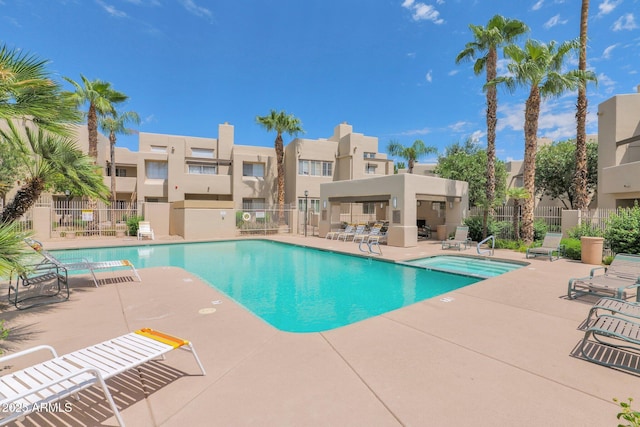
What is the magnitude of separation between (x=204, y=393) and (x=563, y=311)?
20.6 ft

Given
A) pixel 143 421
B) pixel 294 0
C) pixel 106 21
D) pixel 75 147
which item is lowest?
pixel 143 421

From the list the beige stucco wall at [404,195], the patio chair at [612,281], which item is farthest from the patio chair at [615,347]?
the beige stucco wall at [404,195]

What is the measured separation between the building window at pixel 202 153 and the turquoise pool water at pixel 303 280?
54.1ft

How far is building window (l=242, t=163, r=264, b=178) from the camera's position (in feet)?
98.1

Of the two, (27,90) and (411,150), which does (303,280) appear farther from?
(411,150)

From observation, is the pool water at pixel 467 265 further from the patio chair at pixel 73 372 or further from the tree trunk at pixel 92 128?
the tree trunk at pixel 92 128

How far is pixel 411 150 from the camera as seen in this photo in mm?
33656

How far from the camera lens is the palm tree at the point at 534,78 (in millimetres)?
13320

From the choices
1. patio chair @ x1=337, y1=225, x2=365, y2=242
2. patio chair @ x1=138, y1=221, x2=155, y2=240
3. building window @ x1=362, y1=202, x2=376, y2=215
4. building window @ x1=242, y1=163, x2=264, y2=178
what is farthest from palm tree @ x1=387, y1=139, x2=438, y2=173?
patio chair @ x1=138, y1=221, x2=155, y2=240

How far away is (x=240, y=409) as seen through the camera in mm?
2811

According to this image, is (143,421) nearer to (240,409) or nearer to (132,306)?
(240,409)

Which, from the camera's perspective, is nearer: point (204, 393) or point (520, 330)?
point (204, 393)

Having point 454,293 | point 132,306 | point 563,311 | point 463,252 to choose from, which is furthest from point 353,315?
point 463,252

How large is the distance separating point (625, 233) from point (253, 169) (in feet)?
87.6
